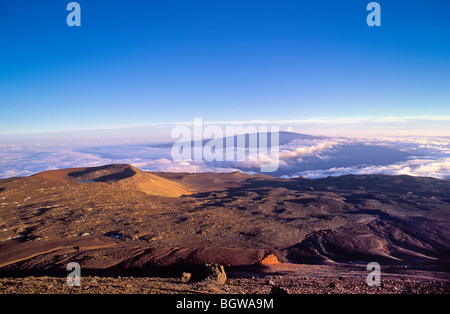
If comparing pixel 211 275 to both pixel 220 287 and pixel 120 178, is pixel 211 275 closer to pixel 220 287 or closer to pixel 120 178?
pixel 220 287

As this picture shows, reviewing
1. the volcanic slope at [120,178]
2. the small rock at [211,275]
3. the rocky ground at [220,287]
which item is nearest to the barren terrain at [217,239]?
the rocky ground at [220,287]

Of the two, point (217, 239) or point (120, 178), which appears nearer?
point (217, 239)

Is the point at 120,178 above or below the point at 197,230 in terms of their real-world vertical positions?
above

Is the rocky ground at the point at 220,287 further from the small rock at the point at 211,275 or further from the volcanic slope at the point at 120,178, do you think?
the volcanic slope at the point at 120,178

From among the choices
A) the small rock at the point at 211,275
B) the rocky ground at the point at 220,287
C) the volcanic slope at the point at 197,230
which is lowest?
the volcanic slope at the point at 197,230

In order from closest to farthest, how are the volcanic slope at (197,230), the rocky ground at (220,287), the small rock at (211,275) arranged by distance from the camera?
the rocky ground at (220,287) < the small rock at (211,275) < the volcanic slope at (197,230)

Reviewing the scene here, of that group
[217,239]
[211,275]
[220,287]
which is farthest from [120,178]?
[220,287]

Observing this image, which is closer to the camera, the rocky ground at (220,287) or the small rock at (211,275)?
the rocky ground at (220,287)

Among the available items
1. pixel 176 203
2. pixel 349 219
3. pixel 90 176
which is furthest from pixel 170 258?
pixel 90 176

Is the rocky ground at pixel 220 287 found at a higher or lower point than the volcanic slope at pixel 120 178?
higher

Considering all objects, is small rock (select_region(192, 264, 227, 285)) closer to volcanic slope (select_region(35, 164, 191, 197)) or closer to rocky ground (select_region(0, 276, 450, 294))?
rocky ground (select_region(0, 276, 450, 294))
